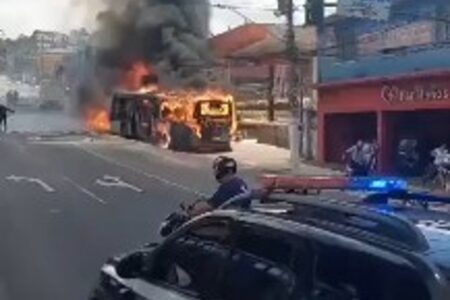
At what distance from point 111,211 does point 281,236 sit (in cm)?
1458

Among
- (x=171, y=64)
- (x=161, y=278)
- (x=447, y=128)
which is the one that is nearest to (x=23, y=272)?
(x=161, y=278)

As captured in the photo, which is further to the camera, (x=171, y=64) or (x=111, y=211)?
(x=171, y=64)

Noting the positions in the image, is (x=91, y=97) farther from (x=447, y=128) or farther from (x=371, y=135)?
(x=447, y=128)

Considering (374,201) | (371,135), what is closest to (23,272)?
(374,201)

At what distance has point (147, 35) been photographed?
64938 millimetres

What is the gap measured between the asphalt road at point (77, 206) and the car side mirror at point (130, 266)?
13.6ft

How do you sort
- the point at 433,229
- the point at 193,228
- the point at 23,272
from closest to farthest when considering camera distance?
the point at 433,229 < the point at 193,228 < the point at 23,272

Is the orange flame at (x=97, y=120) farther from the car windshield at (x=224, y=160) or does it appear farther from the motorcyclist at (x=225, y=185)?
the motorcyclist at (x=225, y=185)

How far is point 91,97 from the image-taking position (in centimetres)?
6575

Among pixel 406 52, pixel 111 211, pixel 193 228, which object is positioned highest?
pixel 406 52

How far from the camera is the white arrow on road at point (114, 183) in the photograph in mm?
24513

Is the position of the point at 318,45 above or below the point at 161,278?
above

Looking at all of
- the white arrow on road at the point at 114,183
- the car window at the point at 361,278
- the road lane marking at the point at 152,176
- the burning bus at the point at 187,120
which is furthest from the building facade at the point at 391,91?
the car window at the point at 361,278

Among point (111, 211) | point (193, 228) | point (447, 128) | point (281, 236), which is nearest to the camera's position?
point (281, 236)
